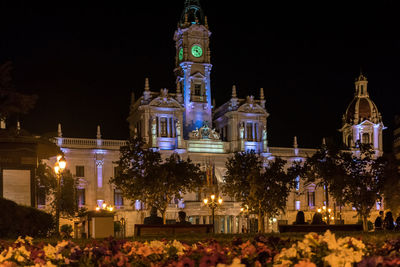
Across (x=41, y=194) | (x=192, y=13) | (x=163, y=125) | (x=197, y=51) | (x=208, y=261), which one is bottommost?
(x=208, y=261)

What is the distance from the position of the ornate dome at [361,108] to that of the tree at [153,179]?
111 ft

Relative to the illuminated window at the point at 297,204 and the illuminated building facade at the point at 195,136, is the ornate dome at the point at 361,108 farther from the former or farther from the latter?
the illuminated window at the point at 297,204

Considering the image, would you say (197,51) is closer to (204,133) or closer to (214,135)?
(204,133)

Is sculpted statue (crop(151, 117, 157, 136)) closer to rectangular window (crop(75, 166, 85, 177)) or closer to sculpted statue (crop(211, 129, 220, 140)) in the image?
sculpted statue (crop(211, 129, 220, 140))

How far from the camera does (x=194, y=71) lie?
3076 inches

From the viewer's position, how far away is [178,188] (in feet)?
186

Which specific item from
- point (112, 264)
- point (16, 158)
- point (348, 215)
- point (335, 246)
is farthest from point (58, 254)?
point (348, 215)

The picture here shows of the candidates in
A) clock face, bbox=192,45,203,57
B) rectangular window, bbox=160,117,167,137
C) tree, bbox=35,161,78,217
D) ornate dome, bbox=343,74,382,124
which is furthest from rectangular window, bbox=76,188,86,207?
ornate dome, bbox=343,74,382,124

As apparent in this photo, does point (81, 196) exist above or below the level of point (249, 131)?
below

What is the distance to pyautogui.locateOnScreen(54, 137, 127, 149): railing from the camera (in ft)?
238

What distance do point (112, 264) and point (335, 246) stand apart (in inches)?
150

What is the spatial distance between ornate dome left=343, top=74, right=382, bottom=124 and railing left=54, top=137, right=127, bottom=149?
105ft

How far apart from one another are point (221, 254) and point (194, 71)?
6917 centimetres

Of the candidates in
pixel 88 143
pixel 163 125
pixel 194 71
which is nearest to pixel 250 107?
pixel 194 71
